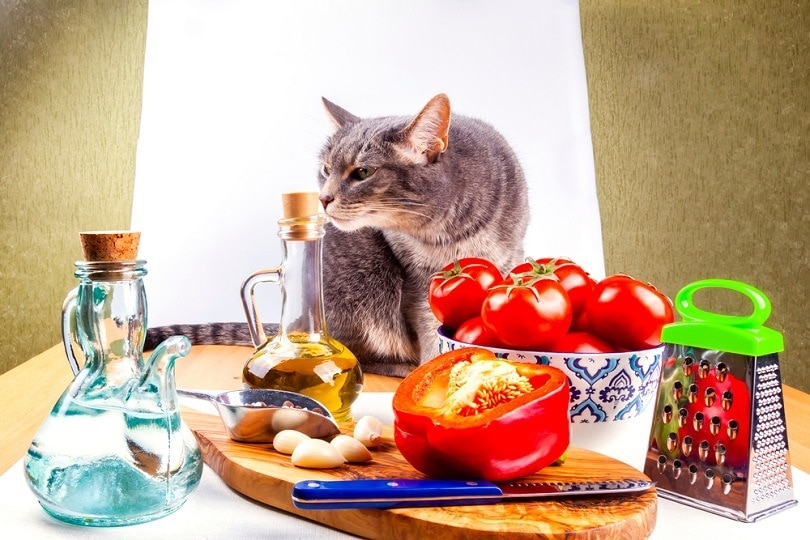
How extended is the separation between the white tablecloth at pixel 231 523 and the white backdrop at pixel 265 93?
124 cm

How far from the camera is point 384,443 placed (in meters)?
0.85

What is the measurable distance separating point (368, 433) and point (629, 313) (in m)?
0.33

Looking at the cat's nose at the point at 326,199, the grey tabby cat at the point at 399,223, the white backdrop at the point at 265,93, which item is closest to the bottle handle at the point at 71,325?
the grey tabby cat at the point at 399,223

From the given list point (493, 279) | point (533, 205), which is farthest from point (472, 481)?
point (533, 205)

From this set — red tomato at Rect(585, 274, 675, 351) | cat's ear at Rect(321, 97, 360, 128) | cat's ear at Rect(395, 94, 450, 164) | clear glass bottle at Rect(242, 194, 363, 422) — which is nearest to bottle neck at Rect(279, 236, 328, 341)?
clear glass bottle at Rect(242, 194, 363, 422)

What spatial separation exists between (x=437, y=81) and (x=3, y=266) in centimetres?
128

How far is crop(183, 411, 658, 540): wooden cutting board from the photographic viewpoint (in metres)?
0.62

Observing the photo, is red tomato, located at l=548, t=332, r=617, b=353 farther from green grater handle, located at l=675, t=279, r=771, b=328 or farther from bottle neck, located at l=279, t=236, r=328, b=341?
bottle neck, located at l=279, t=236, r=328, b=341

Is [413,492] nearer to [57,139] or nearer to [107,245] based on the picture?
[107,245]

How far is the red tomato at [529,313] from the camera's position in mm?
863

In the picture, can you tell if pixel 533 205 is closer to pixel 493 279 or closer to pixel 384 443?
pixel 493 279

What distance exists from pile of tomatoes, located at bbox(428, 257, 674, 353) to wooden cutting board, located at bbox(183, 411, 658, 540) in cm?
14

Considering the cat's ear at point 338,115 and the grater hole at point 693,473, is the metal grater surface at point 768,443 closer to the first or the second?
the grater hole at point 693,473

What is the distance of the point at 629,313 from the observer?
89 cm
